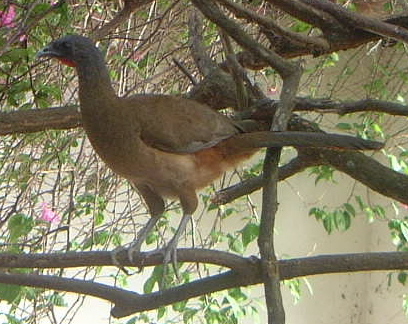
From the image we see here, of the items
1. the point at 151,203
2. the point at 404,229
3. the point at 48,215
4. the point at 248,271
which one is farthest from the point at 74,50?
the point at 404,229

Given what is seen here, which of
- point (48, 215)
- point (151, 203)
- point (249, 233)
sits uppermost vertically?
point (48, 215)

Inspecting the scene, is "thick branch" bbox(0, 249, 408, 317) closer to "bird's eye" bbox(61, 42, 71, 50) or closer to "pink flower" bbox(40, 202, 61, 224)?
"bird's eye" bbox(61, 42, 71, 50)

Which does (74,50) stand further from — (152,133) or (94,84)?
(152,133)

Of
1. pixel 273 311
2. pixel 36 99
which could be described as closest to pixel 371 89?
pixel 36 99

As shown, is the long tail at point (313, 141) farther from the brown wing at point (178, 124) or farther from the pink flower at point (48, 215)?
the pink flower at point (48, 215)

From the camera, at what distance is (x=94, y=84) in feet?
5.38

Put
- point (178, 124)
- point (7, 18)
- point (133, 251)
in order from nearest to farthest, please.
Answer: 1. point (133, 251)
2. point (178, 124)
3. point (7, 18)

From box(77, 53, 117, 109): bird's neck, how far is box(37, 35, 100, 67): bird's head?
11mm

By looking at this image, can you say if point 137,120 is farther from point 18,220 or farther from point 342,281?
point 342,281

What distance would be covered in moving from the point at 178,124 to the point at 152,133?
0.17 ft

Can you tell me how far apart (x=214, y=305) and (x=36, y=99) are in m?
1.10

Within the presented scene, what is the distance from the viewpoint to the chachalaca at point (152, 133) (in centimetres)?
163

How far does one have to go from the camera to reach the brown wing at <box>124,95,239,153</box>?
1643 millimetres

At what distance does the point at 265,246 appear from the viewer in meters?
1.19
